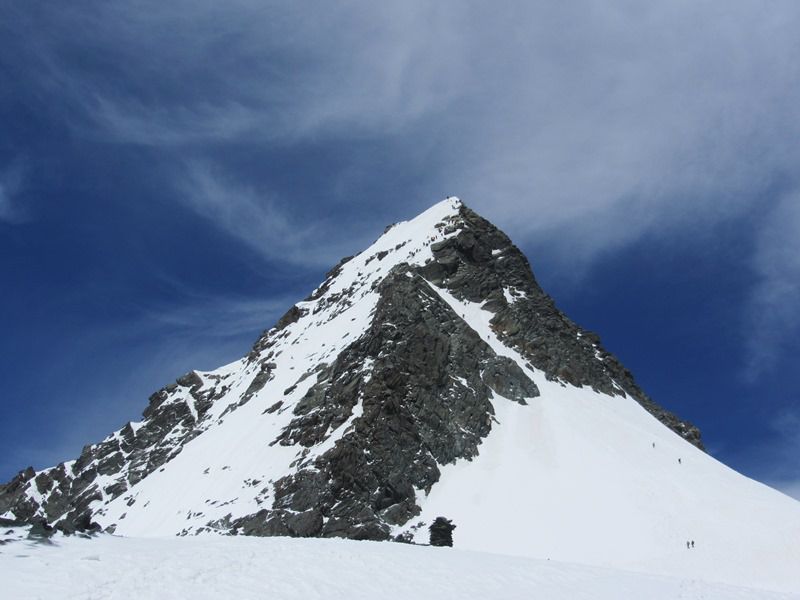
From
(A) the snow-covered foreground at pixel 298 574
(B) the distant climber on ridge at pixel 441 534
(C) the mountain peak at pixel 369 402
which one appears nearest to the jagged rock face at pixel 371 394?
(C) the mountain peak at pixel 369 402

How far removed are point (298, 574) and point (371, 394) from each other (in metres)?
34.7

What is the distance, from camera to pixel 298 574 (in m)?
17.5

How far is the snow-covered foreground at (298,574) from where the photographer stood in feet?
50.5

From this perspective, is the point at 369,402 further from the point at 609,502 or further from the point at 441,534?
the point at 441,534

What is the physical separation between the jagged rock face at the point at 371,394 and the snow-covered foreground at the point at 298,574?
121 inches

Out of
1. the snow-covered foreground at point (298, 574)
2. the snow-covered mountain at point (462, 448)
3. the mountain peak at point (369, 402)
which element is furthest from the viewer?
the mountain peak at point (369, 402)

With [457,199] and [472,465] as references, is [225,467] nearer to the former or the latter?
[472,465]

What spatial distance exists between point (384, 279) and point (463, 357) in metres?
15.3

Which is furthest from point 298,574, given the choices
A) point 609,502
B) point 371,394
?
point 371,394

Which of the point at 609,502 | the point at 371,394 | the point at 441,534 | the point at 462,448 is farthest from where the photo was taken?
the point at 462,448

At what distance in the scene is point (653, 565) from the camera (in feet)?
125

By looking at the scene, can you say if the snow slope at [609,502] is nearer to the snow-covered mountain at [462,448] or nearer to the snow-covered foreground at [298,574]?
the snow-covered mountain at [462,448]

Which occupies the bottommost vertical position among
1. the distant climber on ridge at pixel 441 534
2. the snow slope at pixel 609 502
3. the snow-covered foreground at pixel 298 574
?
the snow-covered foreground at pixel 298 574

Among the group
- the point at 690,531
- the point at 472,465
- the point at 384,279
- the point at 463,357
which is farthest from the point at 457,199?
the point at 690,531
